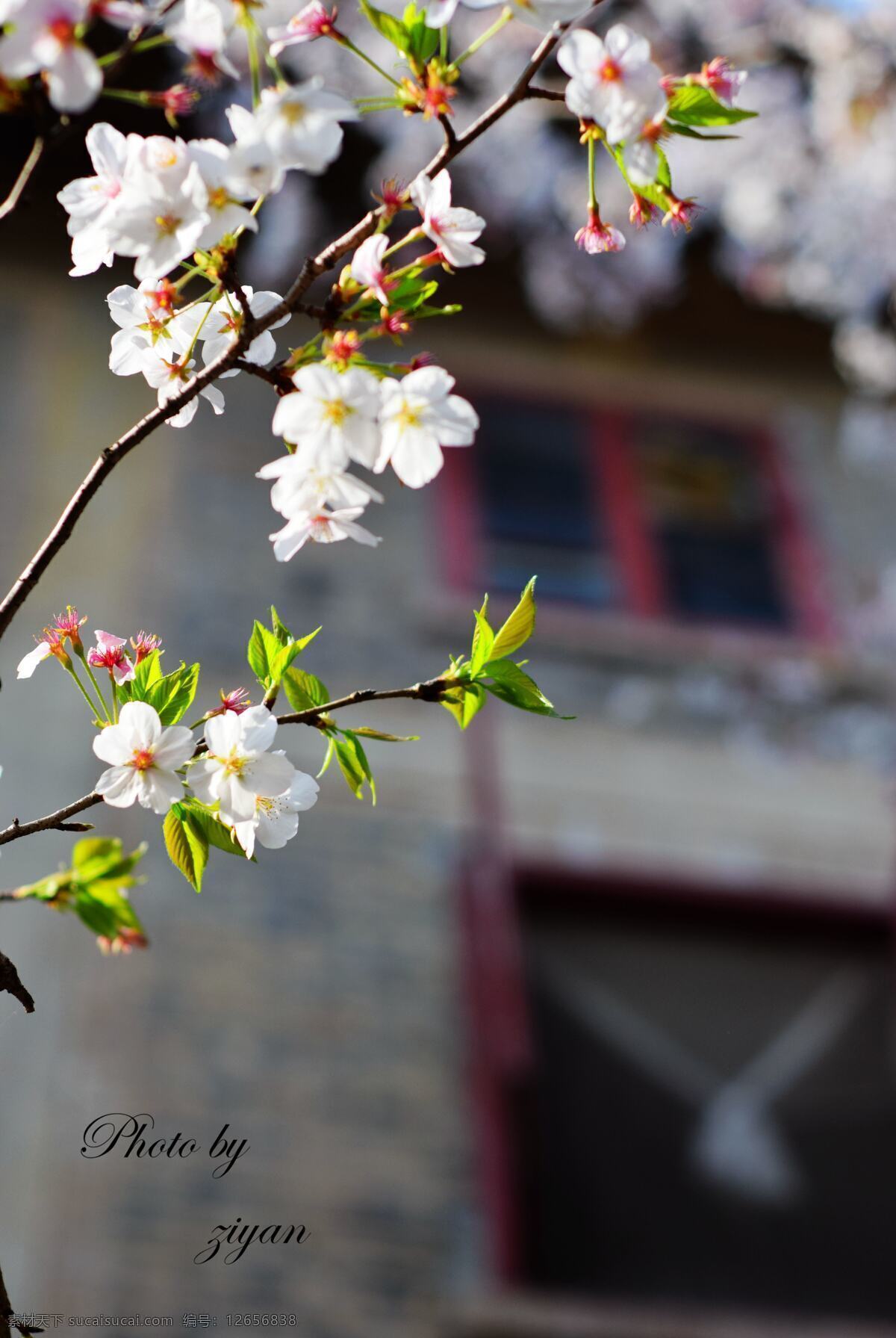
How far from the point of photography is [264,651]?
1.21 metres

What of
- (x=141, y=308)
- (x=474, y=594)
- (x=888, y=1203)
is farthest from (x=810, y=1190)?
(x=141, y=308)

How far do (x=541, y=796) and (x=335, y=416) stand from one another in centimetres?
350

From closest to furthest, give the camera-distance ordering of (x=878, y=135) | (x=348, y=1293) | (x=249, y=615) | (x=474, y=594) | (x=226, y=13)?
1. (x=226, y=13)
2. (x=348, y=1293)
3. (x=249, y=615)
4. (x=474, y=594)
5. (x=878, y=135)

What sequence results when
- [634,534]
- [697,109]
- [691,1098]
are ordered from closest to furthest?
[697,109]
[691,1098]
[634,534]

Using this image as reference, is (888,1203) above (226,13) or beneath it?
beneath

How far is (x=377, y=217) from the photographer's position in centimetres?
112

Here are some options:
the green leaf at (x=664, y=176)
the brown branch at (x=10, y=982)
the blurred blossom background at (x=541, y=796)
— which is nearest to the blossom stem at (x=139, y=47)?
the green leaf at (x=664, y=176)

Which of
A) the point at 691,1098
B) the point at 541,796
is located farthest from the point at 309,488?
the point at 541,796

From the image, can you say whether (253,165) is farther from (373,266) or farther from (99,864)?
(99,864)

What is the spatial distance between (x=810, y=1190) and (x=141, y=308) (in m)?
3.31

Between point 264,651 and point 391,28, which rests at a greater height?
point 391,28

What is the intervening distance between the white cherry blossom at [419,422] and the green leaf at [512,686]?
16cm

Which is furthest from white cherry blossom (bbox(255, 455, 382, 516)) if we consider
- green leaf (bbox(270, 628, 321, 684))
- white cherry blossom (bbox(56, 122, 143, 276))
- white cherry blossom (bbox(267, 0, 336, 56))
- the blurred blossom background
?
the blurred blossom background

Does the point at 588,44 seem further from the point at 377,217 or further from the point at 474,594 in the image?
the point at 474,594
